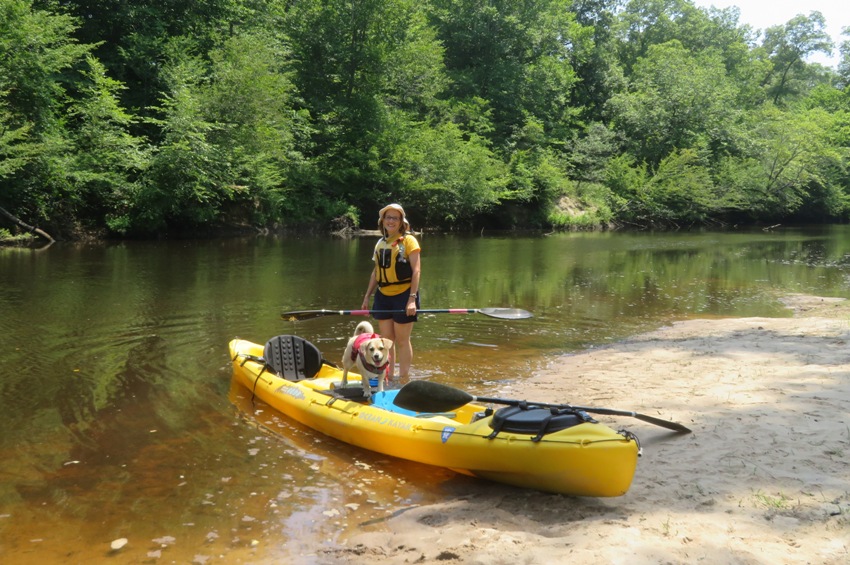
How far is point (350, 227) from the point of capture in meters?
27.6

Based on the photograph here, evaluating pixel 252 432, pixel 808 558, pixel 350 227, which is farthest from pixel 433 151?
pixel 808 558

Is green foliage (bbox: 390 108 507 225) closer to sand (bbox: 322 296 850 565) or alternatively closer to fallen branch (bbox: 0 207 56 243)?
fallen branch (bbox: 0 207 56 243)

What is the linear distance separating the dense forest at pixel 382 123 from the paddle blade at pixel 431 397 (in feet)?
57.4

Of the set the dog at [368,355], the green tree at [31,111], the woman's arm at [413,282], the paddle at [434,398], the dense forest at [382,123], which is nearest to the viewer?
the paddle at [434,398]

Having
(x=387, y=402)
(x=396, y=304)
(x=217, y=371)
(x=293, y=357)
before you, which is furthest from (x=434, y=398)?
(x=217, y=371)

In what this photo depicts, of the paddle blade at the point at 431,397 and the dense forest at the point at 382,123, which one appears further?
the dense forest at the point at 382,123

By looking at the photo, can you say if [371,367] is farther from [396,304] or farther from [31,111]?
[31,111]

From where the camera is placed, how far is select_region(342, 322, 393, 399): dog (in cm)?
517

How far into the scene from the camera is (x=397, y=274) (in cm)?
615

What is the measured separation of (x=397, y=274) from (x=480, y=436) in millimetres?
2371

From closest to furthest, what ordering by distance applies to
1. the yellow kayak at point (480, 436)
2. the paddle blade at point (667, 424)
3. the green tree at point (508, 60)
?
1. the yellow kayak at point (480, 436)
2. the paddle blade at point (667, 424)
3. the green tree at point (508, 60)

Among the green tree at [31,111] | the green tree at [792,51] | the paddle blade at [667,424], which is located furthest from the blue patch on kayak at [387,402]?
the green tree at [792,51]

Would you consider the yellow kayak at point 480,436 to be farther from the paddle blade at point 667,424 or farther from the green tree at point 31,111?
the green tree at point 31,111

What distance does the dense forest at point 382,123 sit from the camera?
21.1 meters
